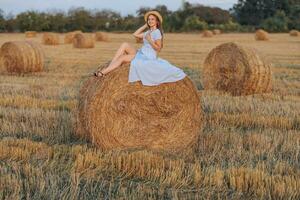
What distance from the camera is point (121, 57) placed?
6.21 m

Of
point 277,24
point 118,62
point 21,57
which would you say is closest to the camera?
point 118,62

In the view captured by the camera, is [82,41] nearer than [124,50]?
No

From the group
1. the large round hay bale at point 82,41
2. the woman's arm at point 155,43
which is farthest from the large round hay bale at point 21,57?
the large round hay bale at point 82,41

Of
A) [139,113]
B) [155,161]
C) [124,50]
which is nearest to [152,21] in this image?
[124,50]

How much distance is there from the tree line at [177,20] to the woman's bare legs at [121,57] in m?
47.7

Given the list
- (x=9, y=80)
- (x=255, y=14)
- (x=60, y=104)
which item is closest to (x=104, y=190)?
(x=60, y=104)

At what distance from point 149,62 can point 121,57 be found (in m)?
0.39

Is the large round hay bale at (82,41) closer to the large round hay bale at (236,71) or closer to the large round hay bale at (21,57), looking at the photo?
the large round hay bale at (21,57)

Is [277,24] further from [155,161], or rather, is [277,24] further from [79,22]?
[155,161]

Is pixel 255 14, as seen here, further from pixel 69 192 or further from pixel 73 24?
pixel 69 192

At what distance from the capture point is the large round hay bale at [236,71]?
10.2 metres

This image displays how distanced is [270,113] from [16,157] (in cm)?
417

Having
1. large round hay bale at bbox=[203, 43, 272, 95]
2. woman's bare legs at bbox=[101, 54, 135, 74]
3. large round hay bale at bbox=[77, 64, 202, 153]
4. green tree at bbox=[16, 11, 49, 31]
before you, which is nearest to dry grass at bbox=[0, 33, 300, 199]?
large round hay bale at bbox=[77, 64, 202, 153]

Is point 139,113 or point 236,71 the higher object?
point 139,113
